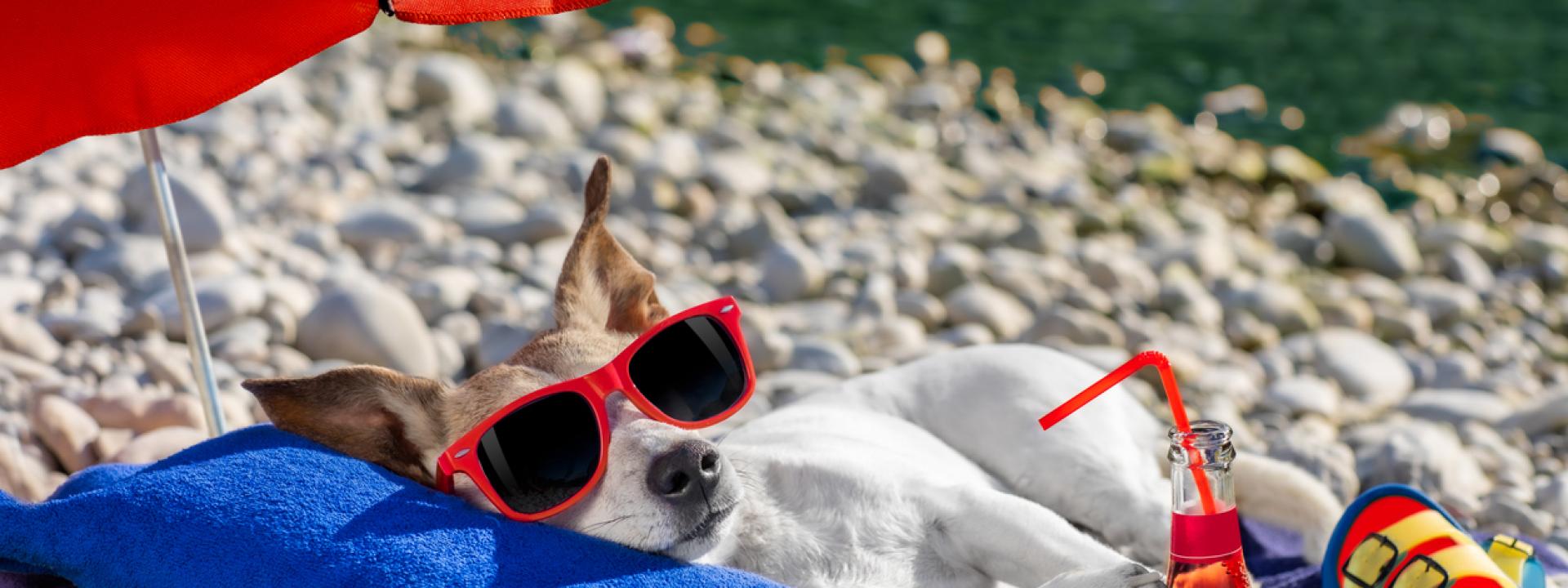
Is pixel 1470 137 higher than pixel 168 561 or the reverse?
the reverse

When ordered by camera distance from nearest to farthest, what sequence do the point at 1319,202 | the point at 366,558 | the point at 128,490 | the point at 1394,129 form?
the point at 366,558
the point at 128,490
the point at 1319,202
the point at 1394,129

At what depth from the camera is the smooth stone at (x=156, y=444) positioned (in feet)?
13.3

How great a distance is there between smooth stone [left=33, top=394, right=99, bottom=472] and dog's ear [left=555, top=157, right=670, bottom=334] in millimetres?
1902

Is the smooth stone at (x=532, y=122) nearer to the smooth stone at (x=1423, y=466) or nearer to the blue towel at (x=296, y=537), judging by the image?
the smooth stone at (x=1423, y=466)

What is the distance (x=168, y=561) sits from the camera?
2699 millimetres

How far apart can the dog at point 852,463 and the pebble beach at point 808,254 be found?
1.84ft

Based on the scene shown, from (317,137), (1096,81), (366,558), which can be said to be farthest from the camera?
(1096,81)

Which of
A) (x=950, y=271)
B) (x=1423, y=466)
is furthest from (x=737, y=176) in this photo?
(x=1423, y=466)

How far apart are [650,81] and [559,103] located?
1128 millimetres

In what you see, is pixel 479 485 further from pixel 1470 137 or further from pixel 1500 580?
pixel 1470 137

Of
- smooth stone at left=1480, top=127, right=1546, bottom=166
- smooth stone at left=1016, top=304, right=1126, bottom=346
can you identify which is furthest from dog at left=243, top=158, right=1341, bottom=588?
smooth stone at left=1480, top=127, right=1546, bottom=166

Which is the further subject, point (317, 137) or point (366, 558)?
point (317, 137)

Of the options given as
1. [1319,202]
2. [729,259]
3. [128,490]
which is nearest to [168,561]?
[128,490]

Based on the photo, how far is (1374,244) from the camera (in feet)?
25.2
